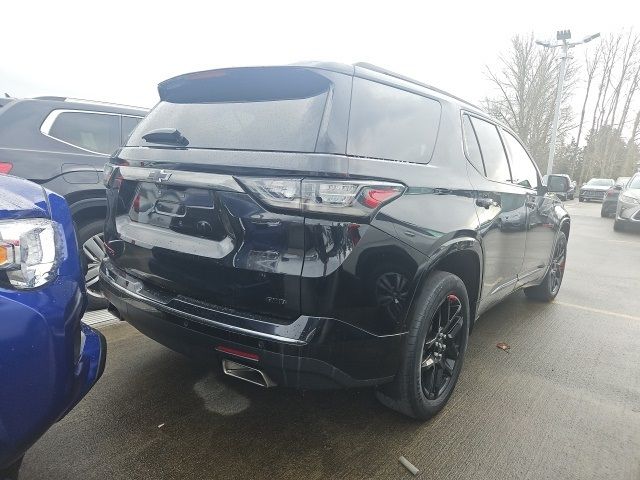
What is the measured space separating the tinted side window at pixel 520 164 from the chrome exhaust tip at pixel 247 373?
2.60m

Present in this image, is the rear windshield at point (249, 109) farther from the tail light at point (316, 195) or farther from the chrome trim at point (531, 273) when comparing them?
the chrome trim at point (531, 273)

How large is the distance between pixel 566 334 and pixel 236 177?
3426 millimetres

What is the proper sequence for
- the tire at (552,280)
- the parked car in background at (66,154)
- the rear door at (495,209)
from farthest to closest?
the tire at (552,280)
the parked car in background at (66,154)
the rear door at (495,209)

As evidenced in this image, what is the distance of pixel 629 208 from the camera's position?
447 inches

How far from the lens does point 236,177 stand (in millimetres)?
1810

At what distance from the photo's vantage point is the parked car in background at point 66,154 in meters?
3.41

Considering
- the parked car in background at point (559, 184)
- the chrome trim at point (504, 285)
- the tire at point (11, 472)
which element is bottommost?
the tire at point (11, 472)

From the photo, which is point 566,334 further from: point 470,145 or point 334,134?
point 334,134

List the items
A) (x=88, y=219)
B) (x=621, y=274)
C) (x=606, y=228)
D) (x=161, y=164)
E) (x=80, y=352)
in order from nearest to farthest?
1. (x=80, y=352)
2. (x=161, y=164)
3. (x=88, y=219)
4. (x=621, y=274)
5. (x=606, y=228)

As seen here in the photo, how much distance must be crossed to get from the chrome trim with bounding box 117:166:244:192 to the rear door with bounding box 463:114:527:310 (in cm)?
152

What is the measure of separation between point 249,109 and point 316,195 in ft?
2.10

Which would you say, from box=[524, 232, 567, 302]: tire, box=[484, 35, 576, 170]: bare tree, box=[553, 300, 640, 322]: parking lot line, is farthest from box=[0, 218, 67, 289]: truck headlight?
box=[484, 35, 576, 170]: bare tree

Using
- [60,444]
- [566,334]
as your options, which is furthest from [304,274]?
[566,334]

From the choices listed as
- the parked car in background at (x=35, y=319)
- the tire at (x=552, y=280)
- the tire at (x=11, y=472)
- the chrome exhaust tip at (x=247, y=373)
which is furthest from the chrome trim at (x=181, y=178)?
the tire at (x=552, y=280)
